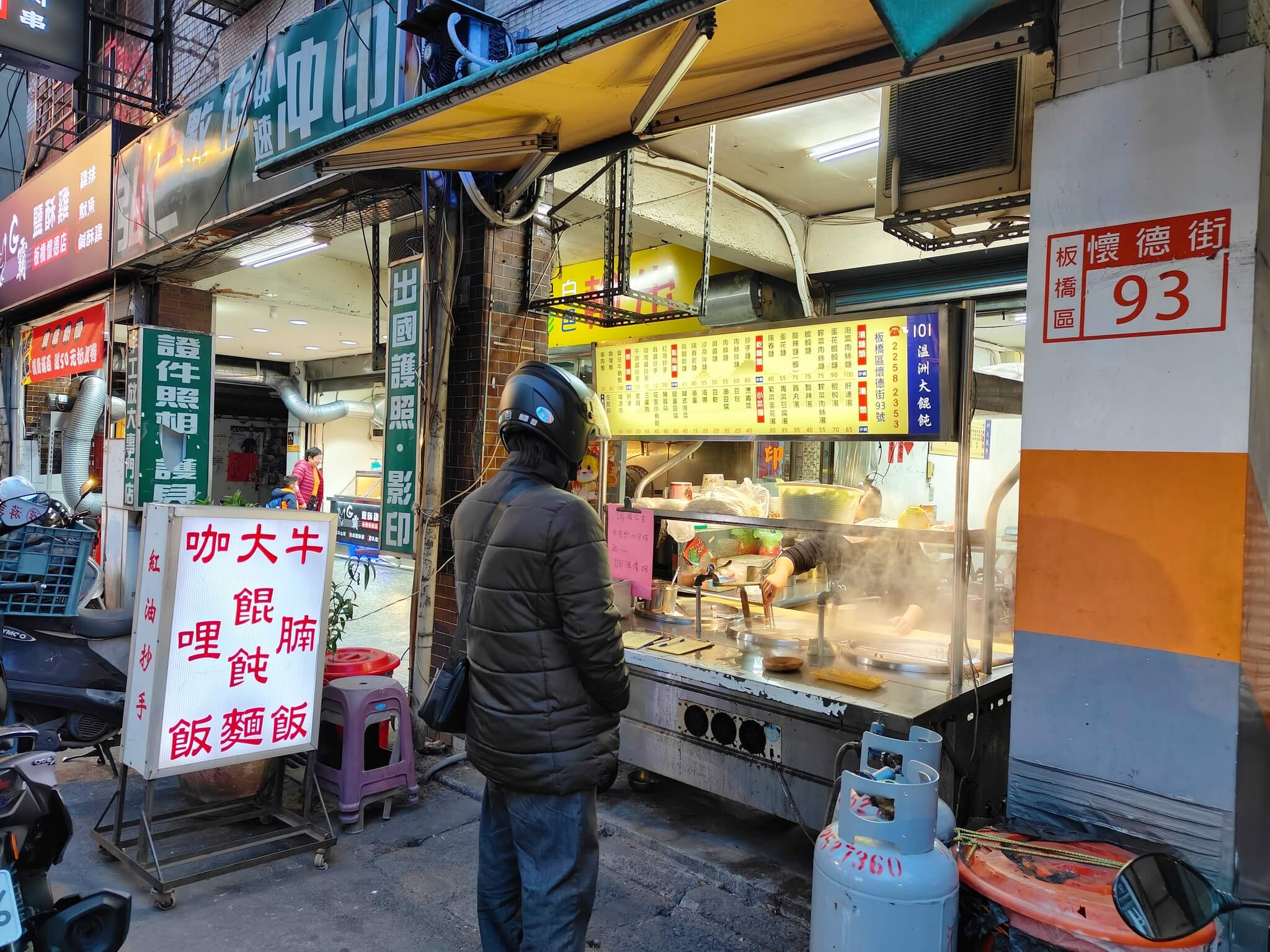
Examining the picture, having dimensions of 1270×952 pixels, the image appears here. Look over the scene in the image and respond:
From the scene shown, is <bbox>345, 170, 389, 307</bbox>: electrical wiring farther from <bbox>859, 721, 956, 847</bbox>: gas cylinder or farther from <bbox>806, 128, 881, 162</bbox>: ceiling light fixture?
<bbox>859, 721, 956, 847</bbox>: gas cylinder

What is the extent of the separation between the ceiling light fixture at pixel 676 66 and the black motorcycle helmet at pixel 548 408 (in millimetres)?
1440

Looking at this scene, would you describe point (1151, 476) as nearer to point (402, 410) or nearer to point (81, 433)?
point (402, 410)

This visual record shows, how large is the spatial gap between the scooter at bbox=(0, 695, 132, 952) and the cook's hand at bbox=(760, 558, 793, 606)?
3435 mm

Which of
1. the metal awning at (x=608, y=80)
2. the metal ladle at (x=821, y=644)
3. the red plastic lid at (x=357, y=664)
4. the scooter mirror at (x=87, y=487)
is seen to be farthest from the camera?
the scooter mirror at (x=87, y=487)

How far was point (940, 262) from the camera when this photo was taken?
7672 mm

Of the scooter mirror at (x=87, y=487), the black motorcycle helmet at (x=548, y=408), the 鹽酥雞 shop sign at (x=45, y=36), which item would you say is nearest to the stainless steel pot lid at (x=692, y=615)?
the black motorcycle helmet at (x=548, y=408)

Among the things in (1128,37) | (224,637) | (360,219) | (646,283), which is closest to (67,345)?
(360,219)

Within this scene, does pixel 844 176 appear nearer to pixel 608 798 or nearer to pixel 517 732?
pixel 608 798

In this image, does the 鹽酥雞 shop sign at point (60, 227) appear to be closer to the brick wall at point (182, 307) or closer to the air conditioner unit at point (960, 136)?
the brick wall at point (182, 307)

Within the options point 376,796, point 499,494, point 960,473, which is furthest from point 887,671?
point 376,796

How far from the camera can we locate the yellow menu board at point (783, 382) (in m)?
3.96

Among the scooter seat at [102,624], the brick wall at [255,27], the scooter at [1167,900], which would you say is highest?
the brick wall at [255,27]

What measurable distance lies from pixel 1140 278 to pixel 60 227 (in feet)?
39.2

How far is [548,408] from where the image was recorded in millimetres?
2896
